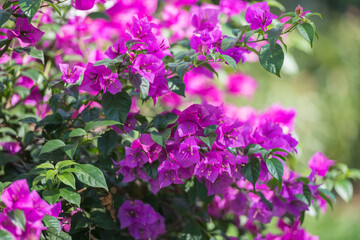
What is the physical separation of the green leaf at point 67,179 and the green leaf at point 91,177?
0.07 ft

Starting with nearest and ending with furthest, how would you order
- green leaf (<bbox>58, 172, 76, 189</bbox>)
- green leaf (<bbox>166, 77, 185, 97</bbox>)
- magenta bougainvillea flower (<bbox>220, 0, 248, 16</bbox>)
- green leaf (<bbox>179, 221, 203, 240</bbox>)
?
green leaf (<bbox>58, 172, 76, 189</bbox>) < green leaf (<bbox>166, 77, 185, 97</bbox>) < green leaf (<bbox>179, 221, 203, 240</bbox>) < magenta bougainvillea flower (<bbox>220, 0, 248, 16</bbox>)

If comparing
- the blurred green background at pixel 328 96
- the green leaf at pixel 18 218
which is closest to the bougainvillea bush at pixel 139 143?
the green leaf at pixel 18 218

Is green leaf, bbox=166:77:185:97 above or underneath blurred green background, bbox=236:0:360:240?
above

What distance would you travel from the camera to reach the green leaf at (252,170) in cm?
88

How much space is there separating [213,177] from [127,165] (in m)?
0.18

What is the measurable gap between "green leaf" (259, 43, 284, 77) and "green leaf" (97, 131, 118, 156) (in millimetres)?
352

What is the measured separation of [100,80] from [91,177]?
20 cm

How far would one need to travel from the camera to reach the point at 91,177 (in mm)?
785

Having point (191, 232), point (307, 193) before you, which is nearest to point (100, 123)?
point (191, 232)

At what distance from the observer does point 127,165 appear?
895 millimetres

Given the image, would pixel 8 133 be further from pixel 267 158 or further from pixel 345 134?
pixel 345 134

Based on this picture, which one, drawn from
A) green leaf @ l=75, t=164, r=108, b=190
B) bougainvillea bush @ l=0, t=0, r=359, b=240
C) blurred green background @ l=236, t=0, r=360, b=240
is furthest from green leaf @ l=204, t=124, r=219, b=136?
blurred green background @ l=236, t=0, r=360, b=240

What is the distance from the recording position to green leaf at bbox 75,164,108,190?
0.77m

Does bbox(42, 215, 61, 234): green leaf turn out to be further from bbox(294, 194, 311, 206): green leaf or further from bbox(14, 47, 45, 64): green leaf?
bbox(294, 194, 311, 206): green leaf
